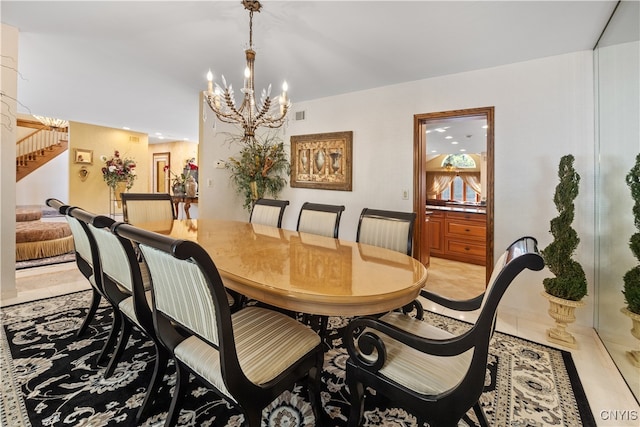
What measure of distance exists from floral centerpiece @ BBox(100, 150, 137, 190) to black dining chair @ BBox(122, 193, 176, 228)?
4.46 metres

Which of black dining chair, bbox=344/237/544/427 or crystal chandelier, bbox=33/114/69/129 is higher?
crystal chandelier, bbox=33/114/69/129

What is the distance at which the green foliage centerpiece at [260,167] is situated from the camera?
4.54 metres

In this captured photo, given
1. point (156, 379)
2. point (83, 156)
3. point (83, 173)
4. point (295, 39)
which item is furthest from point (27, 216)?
point (295, 39)

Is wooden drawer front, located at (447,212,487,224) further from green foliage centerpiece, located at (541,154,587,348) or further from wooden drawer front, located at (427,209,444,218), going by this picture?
green foliage centerpiece, located at (541,154,587,348)

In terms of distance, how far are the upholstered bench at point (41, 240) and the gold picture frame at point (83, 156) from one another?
289 cm

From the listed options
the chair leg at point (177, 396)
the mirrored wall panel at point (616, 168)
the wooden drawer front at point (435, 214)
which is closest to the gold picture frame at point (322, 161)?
the wooden drawer front at point (435, 214)

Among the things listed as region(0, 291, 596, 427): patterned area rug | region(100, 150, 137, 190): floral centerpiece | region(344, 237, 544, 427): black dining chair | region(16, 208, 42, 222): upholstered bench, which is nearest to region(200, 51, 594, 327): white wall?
region(0, 291, 596, 427): patterned area rug

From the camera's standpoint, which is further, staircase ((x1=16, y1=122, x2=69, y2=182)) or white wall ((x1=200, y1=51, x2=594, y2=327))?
staircase ((x1=16, y1=122, x2=69, y2=182))

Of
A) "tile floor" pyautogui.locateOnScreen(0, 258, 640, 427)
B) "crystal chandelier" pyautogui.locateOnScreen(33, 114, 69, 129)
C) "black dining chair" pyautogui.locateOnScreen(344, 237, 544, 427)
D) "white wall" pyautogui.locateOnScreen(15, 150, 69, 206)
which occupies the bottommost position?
"tile floor" pyautogui.locateOnScreen(0, 258, 640, 427)

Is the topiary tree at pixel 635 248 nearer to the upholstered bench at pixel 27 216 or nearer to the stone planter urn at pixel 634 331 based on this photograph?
the stone planter urn at pixel 634 331

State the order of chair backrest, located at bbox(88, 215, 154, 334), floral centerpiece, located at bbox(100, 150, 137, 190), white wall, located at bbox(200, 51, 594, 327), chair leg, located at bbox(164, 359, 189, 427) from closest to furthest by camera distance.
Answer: chair leg, located at bbox(164, 359, 189, 427) → chair backrest, located at bbox(88, 215, 154, 334) → white wall, located at bbox(200, 51, 594, 327) → floral centerpiece, located at bbox(100, 150, 137, 190)

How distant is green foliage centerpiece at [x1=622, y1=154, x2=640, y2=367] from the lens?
1763mm

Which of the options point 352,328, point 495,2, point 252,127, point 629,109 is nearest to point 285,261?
point 352,328

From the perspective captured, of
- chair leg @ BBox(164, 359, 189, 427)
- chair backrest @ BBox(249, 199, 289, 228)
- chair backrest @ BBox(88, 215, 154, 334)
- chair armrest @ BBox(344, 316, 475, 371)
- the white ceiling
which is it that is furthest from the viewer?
chair backrest @ BBox(249, 199, 289, 228)
